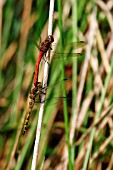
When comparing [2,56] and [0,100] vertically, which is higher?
[2,56]

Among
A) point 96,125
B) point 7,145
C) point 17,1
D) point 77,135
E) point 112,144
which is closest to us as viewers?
point 96,125

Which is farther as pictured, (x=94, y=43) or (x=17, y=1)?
(x=17, y=1)

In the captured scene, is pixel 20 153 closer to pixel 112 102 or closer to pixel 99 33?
pixel 112 102

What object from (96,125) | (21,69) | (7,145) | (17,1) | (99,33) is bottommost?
(7,145)

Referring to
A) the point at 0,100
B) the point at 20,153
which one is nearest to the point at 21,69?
the point at 0,100

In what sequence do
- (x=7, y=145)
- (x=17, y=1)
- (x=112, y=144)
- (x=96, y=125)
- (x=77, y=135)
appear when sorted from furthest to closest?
1. (x=17, y=1)
2. (x=7, y=145)
3. (x=77, y=135)
4. (x=112, y=144)
5. (x=96, y=125)

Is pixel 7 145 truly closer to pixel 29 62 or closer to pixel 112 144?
pixel 29 62
